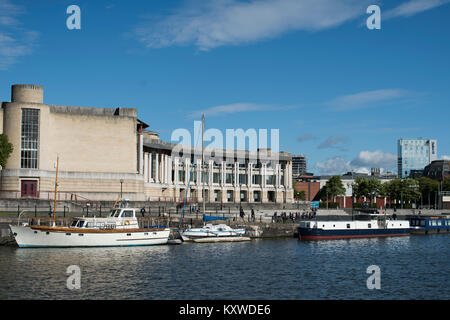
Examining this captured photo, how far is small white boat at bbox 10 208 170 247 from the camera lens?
6119 centimetres

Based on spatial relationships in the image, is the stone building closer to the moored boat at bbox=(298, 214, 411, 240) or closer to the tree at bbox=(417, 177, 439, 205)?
the moored boat at bbox=(298, 214, 411, 240)

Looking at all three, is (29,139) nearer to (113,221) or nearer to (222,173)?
(113,221)

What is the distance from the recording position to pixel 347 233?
8300 centimetres

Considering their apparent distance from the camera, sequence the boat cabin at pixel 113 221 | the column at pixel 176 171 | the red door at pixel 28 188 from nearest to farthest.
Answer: the boat cabin at pixel 113 221, the red door at pixel 28 188, the column at pixel 176 171

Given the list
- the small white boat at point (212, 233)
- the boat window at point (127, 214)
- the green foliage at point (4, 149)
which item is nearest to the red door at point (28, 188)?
the green foliage at point (4, 149)

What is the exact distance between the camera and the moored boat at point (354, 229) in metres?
79.4

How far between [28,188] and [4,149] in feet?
29.5

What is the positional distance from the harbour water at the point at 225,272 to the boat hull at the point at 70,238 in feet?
3.99

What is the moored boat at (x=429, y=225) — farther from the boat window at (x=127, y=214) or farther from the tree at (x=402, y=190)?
the tree at (x=402, y=190)

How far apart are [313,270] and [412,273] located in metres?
8.90

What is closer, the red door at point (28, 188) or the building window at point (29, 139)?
the red door at point (28, 188)

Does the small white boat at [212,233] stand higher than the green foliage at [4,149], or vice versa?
the green foliage at [4,149]
